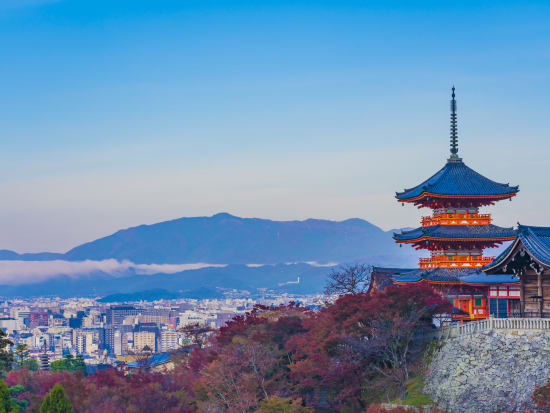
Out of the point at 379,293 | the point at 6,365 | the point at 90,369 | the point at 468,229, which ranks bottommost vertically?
the point at 90,369

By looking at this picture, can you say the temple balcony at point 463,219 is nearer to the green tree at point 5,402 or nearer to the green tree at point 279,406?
the green tree at point 279,406

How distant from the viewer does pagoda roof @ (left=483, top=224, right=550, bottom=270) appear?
3045 cm

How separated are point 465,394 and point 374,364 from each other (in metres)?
5.72

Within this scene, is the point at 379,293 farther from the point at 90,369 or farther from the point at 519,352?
the point at 90,369

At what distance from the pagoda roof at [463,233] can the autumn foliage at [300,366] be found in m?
5.70

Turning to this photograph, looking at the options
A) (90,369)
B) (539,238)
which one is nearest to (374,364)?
(539,238)

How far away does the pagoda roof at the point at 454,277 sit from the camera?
1447 inches

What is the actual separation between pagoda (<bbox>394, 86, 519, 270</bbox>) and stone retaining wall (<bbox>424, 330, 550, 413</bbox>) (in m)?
10.9

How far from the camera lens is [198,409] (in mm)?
39656

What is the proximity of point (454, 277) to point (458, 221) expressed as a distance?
3.73m

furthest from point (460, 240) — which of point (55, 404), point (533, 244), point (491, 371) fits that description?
point (55, 404)

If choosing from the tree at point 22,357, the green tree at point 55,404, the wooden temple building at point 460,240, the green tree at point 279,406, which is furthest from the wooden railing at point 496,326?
the tree at point 22,357

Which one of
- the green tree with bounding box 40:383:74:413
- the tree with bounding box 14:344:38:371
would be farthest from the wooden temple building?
the tree with bounding box 14:344:38:371

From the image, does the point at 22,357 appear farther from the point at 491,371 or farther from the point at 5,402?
the point at 491,371
